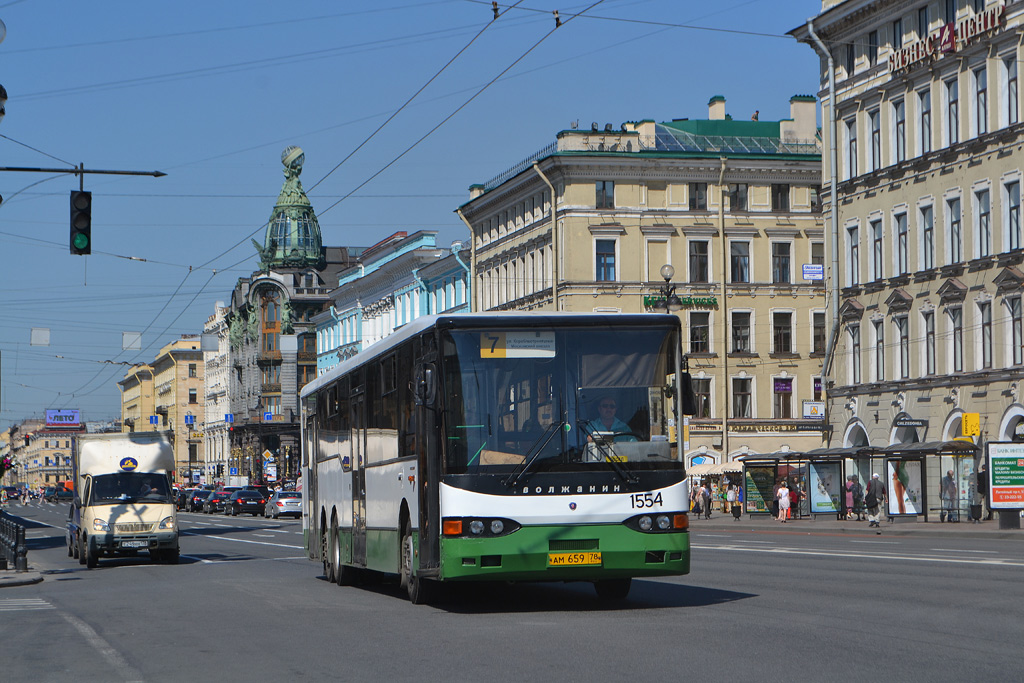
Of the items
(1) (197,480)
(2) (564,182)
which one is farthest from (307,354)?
(2) (564,182)

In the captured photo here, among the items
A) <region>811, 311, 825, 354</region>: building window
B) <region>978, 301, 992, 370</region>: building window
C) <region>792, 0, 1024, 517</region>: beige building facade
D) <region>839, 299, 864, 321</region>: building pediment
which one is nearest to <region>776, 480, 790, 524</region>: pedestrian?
<region>792, 0, 1024, 517</region>: beige building facade

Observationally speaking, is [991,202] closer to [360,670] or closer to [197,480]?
[360,670]

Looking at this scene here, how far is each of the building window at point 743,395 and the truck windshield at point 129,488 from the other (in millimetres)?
46373

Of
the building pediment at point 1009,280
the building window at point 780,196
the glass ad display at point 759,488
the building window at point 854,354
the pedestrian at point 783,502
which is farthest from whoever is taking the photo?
the building window at point 780,196

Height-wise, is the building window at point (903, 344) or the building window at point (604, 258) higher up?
the building window at point (604, 258)

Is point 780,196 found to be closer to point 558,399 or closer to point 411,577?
point 411,577

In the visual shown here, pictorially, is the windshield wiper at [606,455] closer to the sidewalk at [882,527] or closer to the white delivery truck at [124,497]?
the white delivery truck at [124,497]

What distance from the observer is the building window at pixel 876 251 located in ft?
183

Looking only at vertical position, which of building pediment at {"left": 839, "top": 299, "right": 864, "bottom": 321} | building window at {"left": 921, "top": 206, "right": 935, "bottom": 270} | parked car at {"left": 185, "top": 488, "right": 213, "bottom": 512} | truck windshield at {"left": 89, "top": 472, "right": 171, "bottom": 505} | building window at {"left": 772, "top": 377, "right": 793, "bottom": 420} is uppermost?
building window at {"left": 921, "top": 206, "right": 935, "bottom": 270}

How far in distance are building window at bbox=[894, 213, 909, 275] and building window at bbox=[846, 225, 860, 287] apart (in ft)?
8.81

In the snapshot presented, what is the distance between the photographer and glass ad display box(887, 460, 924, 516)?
43406 mm

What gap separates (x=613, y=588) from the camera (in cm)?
1697

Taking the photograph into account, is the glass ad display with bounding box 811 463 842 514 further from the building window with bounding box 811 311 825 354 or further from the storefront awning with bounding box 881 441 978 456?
the building window with bounding box 811 311 825 354

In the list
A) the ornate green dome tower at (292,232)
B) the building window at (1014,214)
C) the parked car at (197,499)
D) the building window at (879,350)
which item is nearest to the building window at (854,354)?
the building window at (879,350)
